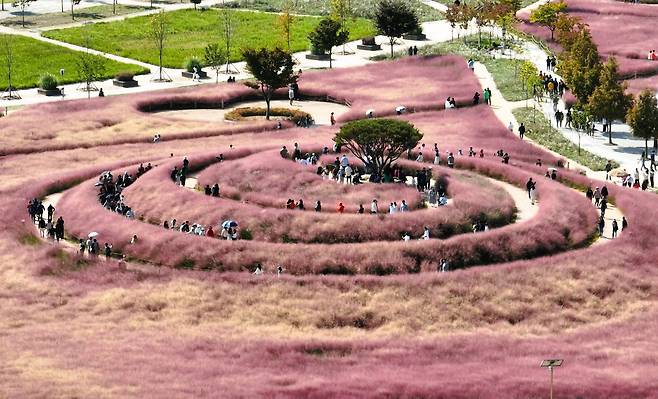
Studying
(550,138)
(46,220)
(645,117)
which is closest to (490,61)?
(550,138)

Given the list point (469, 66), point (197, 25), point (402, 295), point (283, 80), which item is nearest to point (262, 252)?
point (402, 295)

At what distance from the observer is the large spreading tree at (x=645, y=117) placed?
4067 inches

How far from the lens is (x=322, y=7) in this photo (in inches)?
7367

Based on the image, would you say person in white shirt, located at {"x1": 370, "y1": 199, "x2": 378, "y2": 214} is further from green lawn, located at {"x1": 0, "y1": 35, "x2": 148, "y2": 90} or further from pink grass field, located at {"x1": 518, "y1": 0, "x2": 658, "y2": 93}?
green lawn, located at {"x1": 0, "y1": 35, "x2": 148, "y2": 90}

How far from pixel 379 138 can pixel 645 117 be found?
2899 centimetres

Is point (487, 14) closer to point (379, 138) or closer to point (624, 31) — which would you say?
point (624, 31)

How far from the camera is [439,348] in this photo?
62.5 meters

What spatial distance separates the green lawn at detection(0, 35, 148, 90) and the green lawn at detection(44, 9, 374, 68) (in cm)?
458

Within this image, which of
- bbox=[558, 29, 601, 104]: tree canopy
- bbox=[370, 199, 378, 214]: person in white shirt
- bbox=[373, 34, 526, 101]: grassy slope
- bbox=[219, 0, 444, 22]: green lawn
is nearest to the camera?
bbox=[370, 199, 378, 214]: person in white shirt

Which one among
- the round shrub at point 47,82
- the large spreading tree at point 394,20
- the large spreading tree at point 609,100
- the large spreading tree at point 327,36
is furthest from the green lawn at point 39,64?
the large spreading tree at point 609,100

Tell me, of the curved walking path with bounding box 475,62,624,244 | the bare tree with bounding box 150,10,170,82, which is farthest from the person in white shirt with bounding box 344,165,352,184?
the bare tree with bounding box 150,10,170,82

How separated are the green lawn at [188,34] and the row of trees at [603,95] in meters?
48.0

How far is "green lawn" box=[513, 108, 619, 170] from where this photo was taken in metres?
102

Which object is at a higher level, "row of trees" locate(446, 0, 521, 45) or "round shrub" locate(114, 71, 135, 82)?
"row of trees" locate(446, 0, 521, 45)
